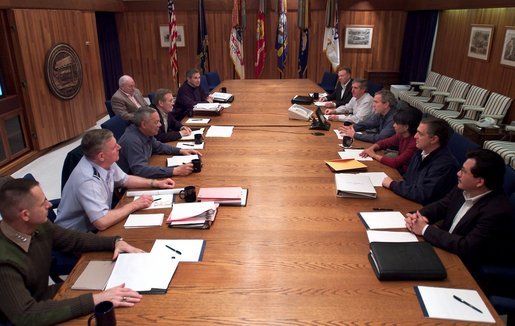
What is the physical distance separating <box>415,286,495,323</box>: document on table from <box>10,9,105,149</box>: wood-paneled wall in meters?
5.64

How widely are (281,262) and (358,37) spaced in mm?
8805

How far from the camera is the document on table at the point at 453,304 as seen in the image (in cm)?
157

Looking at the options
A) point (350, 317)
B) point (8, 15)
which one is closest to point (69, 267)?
point (350, 317)

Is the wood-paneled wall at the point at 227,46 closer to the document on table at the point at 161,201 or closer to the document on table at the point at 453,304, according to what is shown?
the document on table at the point at 161,201

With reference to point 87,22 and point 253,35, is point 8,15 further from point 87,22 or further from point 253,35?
point 253,35

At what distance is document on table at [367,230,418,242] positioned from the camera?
2.11 m

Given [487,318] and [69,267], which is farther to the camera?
[69,267]

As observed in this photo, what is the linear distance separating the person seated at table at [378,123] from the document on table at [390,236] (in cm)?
182

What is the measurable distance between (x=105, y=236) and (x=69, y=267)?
53 centimetres

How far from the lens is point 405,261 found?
1827 millimetres

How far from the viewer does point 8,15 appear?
5.07 metres

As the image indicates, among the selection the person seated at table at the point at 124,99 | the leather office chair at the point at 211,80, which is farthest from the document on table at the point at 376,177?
the leather office chair at the point at 211,80

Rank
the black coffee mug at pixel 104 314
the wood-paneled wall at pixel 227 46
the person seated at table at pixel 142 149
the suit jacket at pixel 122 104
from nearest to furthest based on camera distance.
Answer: the black coffee mug at pixel 104 314 → the person seated at table at pixel 142 149 → the suit jacket at pixel 122 104 → the wood-paneled wall at pixel 227 46

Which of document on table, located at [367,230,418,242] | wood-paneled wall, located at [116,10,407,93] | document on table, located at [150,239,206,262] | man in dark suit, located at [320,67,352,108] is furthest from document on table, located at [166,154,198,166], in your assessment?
wood-paneled wall, located at [116,10,407,93]
